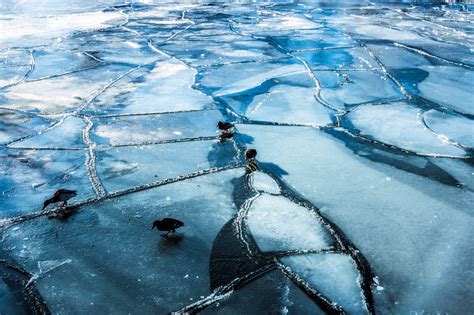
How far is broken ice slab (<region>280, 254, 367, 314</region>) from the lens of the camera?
1835 millimetres

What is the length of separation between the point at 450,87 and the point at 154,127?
4.13 metres

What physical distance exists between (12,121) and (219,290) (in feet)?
11.4

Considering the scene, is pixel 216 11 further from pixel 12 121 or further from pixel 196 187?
pixel 196 187

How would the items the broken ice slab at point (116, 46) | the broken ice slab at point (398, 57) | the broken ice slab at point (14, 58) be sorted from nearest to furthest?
the broken ice slab at point (398, 57), the broken ice slab at point (14, 58), the broken ice slab at point (116, 46)

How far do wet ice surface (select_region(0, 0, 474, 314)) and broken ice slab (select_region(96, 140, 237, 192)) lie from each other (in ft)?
0.06

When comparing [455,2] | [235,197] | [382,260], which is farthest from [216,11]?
[382,260]

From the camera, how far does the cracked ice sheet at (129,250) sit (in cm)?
185

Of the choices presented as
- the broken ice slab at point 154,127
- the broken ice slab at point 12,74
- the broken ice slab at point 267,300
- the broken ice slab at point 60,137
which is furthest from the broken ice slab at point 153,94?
the broken ice slab at point 267,300

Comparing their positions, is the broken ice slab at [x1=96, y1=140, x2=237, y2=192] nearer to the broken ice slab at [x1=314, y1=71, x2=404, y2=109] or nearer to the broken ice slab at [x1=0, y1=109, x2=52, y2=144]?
the broken ice slab at [x1=0, y1=109, x2=52, y2=144]

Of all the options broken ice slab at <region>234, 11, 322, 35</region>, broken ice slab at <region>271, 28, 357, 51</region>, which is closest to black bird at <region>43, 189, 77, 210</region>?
broken ice slab at <region>271, 28, 357, 51</region>

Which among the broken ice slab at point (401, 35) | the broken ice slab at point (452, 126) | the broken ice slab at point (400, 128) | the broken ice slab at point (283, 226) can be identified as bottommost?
the broken ice slab at point (283, 226)

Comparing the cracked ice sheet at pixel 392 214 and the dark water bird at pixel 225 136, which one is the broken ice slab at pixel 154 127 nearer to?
the dark water bird at pixel 225 136

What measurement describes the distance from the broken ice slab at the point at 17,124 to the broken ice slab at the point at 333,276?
3147 millimetres

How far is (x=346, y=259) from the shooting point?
6.89 feet
